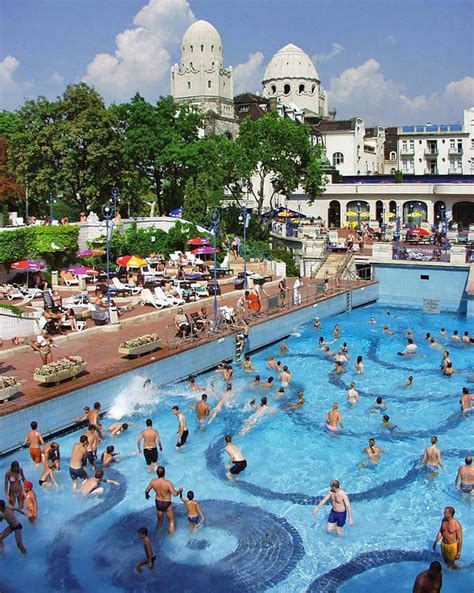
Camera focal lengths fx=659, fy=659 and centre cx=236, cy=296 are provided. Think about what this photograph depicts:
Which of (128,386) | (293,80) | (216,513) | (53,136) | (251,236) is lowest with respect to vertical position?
(216,513)

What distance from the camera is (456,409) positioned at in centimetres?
1959

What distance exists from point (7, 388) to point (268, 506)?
701 centimetres

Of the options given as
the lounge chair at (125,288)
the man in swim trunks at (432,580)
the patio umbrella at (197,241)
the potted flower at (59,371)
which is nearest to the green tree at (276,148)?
the patio umbrella at (197,241)

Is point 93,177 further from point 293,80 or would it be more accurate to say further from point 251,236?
point 293,80

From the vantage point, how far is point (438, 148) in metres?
80.6

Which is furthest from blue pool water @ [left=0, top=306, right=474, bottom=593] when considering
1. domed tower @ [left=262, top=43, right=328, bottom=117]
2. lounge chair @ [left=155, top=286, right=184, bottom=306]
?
→ domed tower @ [left=262, top=43, right=328, bottom=117]

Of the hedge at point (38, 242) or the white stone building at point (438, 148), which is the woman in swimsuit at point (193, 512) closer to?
the hedge at point (38, 242)

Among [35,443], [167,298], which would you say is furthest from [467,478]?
[167,298]

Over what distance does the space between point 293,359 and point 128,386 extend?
791 centimetres

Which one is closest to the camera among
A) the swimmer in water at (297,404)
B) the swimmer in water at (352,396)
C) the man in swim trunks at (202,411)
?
the man in swim trunks at (202,411)

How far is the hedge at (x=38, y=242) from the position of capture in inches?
1293

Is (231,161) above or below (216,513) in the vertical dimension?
above

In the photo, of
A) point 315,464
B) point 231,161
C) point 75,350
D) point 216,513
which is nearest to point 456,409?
point 315,464

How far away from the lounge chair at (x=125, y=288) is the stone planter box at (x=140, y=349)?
952 centimetres
